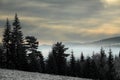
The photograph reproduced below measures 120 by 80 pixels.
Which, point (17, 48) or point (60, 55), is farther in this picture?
point (60, 55)

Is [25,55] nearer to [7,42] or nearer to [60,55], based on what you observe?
[7,42]

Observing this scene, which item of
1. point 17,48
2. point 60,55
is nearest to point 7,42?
point 17,48

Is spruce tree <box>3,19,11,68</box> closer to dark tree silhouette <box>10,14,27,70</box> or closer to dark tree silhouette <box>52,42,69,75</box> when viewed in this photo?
dark tree silhouette <box>10,14,27,70</box>

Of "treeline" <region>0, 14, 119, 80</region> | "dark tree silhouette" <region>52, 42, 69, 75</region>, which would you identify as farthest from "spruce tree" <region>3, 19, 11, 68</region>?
"dark tree silhouette" <region>52, 42, 69, 75</region>

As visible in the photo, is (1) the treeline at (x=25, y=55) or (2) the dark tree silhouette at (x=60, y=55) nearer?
(1) the treeline at (x=25, y=55)

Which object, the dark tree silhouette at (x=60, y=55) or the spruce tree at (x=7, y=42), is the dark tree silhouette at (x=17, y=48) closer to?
the spruce tree at (x=7, y=42)

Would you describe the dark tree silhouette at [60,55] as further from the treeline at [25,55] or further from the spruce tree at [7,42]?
the spruce tree at [7,42]

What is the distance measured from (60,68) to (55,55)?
11.8ft

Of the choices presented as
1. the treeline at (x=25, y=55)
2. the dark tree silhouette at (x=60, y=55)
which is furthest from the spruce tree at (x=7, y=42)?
the dark tree silhouette at (x=60, y=55)

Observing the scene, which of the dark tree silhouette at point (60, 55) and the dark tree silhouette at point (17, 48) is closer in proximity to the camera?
the dark tree silhouette at point (17, 48)

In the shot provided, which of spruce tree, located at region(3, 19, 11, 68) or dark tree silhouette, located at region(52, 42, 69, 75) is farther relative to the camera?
dark tree silhouette, located at region(52, 42, 69, 75)

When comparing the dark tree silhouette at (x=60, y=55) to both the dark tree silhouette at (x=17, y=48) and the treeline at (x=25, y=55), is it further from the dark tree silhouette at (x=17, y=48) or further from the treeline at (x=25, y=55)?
the dark tree silhouette at (x=17, y=48)

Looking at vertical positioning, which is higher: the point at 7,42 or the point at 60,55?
the point at 7,42

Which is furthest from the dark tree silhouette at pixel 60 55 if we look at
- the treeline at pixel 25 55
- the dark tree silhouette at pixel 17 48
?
the dark tree silhouette at pixel 17 48
